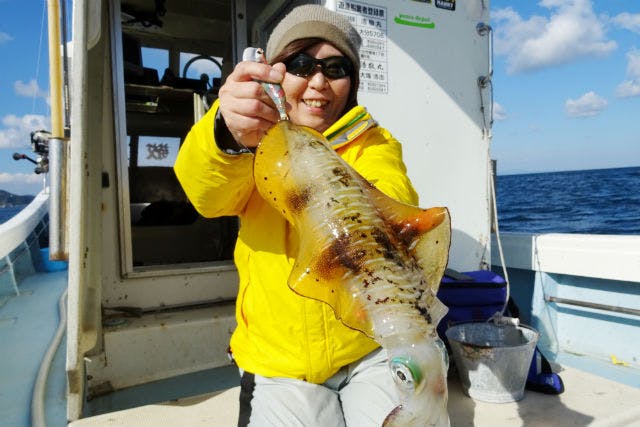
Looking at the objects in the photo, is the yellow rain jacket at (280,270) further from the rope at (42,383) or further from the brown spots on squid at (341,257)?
the rope at (42,383)

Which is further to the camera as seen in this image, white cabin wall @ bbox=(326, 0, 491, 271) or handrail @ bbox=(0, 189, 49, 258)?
handrail @ bbox=(0, 189, 49, 258)

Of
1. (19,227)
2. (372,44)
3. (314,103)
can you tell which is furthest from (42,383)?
(19,227)

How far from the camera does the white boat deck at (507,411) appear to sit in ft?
8.08

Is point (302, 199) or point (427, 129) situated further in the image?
point (427, 129)

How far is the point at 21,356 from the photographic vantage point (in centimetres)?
446

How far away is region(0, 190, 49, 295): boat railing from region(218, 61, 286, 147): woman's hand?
19.9ft

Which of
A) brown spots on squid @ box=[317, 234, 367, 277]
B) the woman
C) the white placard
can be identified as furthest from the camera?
the white placard

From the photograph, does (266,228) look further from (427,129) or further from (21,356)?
(21,356)

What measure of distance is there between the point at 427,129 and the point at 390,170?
234 centimetres

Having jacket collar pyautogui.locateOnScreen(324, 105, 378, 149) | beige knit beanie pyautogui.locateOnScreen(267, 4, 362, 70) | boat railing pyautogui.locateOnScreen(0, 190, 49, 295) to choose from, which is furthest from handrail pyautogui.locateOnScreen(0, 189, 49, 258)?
jacket collar pyautogui.locateOnScreen(324, 105, 378, 149)

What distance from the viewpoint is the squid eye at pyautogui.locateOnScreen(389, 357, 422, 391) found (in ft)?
3.46

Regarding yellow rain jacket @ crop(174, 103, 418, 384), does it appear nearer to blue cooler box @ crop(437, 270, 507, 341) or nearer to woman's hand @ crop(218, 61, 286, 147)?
woman's hand @ crop(218, 61, 286, 147)

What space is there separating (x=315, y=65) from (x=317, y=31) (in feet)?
0.52

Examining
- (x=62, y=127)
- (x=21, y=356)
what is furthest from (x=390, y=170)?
(x=21, y=356)
